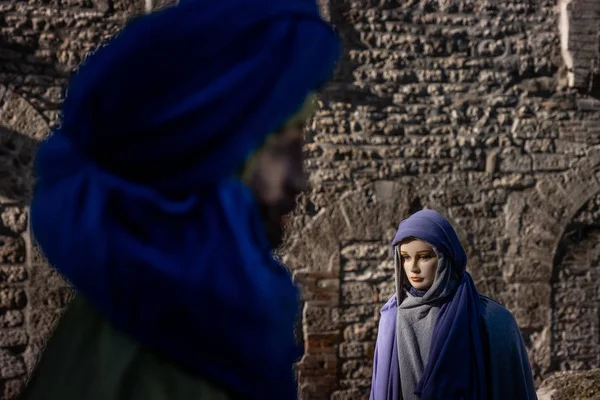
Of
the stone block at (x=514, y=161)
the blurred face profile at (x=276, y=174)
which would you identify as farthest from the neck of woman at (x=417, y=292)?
the stone block at (x=514, y=161)

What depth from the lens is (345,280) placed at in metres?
5.84

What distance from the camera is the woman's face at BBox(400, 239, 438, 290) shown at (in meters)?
3.47

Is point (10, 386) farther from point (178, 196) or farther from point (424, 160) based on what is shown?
point (178, 196)

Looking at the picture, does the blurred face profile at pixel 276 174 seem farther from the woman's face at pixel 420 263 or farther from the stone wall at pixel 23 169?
the stone wall at pixel 23 169

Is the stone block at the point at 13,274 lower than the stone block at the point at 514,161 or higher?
lower

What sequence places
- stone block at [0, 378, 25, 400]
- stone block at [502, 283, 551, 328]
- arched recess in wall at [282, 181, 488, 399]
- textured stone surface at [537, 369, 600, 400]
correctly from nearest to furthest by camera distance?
textured stone surface at [537, 369, 600, 400] < stone block at [0, 378, 25, 400] < arched recess in wall at [282, 181, 488, 399] < stone block at [502, 283, 551, 328]

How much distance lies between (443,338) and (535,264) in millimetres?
3181

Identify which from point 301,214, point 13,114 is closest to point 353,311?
point 301,214

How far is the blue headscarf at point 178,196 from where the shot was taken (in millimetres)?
1011

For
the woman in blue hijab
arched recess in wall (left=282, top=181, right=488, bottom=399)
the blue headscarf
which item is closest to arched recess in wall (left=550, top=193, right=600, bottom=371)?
arched recess in wall (left=282, top=181, right=488, bottom=399)

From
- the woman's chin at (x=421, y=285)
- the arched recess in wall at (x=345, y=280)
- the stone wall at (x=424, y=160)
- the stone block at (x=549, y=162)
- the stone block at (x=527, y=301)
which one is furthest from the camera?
the stone block at (x=549, y=162)

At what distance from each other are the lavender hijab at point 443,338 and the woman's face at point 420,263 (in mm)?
51

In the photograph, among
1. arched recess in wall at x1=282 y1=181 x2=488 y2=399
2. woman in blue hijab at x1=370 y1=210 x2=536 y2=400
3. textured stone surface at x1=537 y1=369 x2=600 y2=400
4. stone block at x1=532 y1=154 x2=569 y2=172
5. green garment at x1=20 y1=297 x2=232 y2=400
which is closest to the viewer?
green garment at x1=20 y1=297 x2=232 y2=400

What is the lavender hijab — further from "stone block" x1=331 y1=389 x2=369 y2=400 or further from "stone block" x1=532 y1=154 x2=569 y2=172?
"stone block" x1=532 y1=154 x2=569 y2=172
